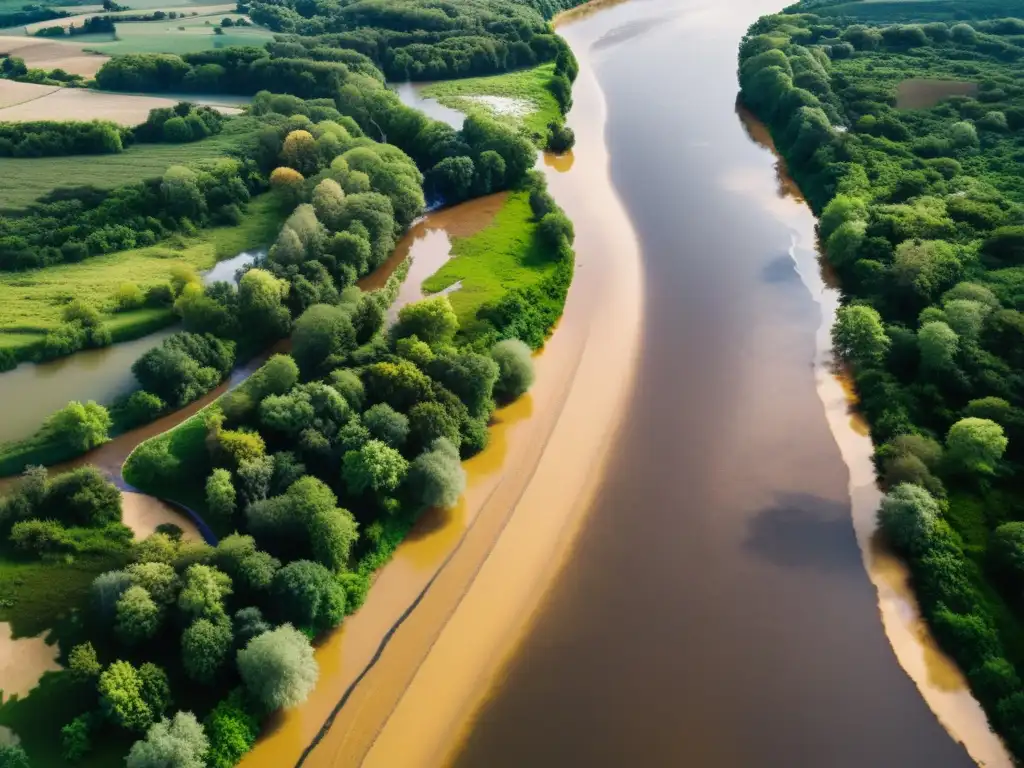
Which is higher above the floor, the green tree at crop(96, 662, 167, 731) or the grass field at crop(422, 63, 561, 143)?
the grass field at crop(422, 63, 561, 143)

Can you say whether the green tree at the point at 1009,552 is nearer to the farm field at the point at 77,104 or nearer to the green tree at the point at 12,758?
the green tree at the point at 12,758

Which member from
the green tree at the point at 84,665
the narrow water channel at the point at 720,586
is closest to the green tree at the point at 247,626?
the green tree at the point at 84,665

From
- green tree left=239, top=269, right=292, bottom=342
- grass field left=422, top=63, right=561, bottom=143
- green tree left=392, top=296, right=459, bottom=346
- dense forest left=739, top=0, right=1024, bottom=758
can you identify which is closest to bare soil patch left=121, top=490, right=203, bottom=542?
green tree left=239, top=269, right=292, bottom=342

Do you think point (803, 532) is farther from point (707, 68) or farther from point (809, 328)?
point (707, 68)

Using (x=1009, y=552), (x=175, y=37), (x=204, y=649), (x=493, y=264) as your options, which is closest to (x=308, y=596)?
(x=204, y=649)

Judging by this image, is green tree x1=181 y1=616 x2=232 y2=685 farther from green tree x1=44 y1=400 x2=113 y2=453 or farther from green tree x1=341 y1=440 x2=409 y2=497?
green tree x1=44 y1=400 x2=113 y2=453

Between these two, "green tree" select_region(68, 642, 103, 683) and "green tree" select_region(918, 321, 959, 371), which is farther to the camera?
"green tree" select_region(918, 321, 959, 371)

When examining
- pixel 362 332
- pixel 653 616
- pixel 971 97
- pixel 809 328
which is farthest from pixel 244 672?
pixel 971 97
